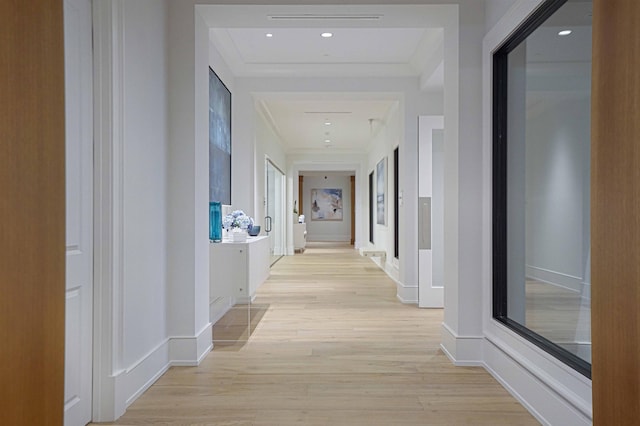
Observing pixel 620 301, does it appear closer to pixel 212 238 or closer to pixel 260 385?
pixel 260 385

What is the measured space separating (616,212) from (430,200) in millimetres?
3877

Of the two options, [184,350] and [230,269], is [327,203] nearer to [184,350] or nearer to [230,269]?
[230,269]

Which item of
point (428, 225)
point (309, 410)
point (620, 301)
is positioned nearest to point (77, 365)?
point (309, 410)

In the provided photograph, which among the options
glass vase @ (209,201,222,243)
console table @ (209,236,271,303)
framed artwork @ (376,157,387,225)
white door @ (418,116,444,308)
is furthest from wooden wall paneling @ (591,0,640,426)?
framed artwork @ (376,157,387,225)

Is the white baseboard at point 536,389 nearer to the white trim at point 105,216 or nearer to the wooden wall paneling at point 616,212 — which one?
the wooden wall paneling at point 616,212

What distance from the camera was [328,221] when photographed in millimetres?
18281

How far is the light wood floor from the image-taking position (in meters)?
2.29

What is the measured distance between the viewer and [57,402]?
4.08ft

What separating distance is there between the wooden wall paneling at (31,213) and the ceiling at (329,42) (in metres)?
2.24

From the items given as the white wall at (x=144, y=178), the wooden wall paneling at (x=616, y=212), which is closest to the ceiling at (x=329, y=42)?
the white wall at (x=144, y=178)

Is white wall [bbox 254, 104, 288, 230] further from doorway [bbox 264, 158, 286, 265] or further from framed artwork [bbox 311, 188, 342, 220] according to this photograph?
framed artwork [bbox 311, 188, 342, 220]

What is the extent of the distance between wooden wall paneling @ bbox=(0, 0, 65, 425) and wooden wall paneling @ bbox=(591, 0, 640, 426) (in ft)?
5.23

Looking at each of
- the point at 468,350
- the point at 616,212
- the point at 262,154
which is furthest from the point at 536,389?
the point at 262,154

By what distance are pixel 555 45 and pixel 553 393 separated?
5.97 ft
